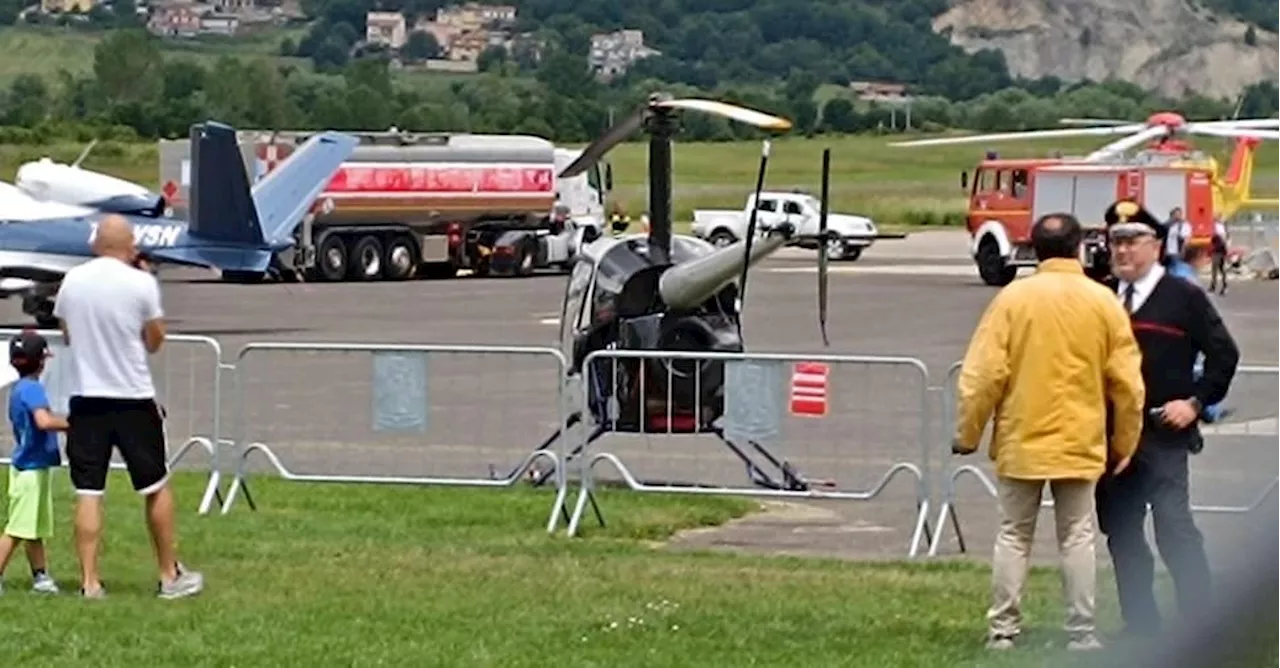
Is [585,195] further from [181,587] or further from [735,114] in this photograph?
[181,587]

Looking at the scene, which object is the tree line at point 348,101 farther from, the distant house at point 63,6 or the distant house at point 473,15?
the distant house at point 63,6

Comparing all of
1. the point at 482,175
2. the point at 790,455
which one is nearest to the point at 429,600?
the point at 790,455

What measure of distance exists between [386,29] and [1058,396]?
15033cm

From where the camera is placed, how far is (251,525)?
11.9m

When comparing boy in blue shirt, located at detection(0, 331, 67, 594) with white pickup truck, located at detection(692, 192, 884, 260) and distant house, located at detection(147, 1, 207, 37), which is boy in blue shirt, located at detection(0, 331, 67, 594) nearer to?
white pickup truck, located at detection(692, 192, 884, 260)

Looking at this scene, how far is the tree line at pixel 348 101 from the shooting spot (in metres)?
67.7

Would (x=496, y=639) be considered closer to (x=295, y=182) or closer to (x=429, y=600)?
(x=429, y=600)

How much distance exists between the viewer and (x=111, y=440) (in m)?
9.38

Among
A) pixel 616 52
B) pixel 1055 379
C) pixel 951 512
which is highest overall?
pixel 1055 379

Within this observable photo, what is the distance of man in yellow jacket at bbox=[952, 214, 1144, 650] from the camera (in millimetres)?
7891

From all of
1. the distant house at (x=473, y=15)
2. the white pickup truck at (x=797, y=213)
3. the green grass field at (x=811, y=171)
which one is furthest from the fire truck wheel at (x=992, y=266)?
the distant house at (x=473, y=15)

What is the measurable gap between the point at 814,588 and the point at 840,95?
159ft

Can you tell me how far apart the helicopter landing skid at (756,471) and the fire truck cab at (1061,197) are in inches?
1216

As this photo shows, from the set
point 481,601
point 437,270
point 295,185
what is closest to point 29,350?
A: point 481,601
